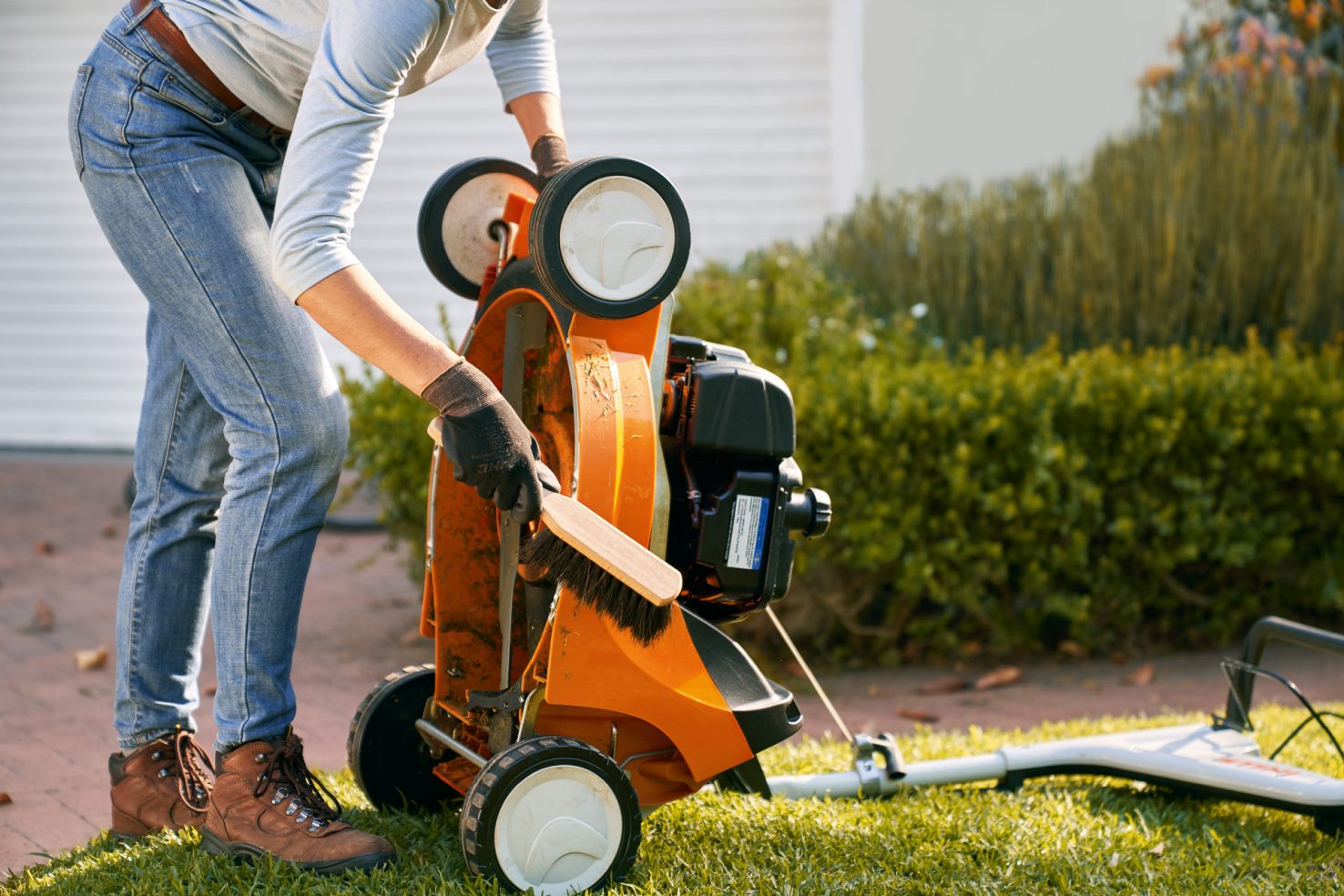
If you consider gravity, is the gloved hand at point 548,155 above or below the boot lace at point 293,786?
above

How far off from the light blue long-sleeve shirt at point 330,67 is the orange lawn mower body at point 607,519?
297mm

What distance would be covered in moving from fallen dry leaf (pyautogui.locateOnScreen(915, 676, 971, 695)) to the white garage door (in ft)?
12.0

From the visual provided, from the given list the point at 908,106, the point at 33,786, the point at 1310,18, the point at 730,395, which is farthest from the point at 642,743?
the point at 908,106

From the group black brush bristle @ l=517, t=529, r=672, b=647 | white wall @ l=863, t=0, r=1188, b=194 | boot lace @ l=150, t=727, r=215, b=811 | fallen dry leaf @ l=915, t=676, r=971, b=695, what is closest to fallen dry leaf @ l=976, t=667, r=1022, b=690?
fallen dry leaf @ l=915, t=676, r=971, b=695

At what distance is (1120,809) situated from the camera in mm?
2963

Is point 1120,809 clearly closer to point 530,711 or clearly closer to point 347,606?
point 530,711

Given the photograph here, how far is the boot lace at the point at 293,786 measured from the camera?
2445mm

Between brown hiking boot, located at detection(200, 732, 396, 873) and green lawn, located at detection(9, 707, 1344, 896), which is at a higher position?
brown hiking boot, located at detection(200, 732, 396, 873)

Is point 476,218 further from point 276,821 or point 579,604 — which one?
point 276,821

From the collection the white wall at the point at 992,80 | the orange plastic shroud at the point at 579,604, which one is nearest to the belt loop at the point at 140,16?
the orange plastic shroud at the point at 579,604

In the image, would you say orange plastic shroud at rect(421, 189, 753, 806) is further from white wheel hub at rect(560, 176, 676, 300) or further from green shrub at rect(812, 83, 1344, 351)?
green shrub at rect(812, 83, 1344, 351)

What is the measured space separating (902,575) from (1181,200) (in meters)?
2.40

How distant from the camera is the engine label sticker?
2.41 m

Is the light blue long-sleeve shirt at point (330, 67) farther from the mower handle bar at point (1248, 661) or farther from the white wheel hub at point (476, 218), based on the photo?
the mower handle bar at point (1248, 661)
